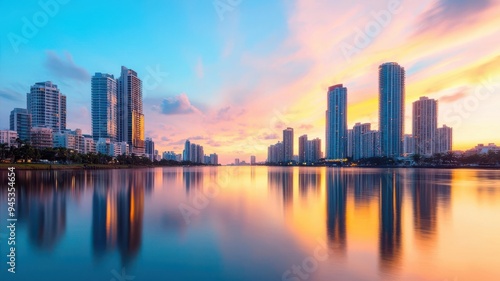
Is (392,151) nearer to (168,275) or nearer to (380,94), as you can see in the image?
(380,94)

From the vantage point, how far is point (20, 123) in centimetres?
15812

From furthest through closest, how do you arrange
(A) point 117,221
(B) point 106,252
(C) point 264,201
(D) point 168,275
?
(C) point 264,201 < (A) point 117,221 < (B) point 106,252 < (D) point 168,275

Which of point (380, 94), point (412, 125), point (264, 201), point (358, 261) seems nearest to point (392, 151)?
point (412, 125)

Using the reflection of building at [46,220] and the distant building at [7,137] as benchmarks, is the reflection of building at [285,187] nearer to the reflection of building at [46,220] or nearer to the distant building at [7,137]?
the reflection of building at [46,220]

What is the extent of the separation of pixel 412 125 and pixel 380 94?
3272cm

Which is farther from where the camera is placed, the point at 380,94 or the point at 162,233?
the point at 380,94

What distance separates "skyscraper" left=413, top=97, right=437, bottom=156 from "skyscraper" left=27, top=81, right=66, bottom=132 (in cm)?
24456

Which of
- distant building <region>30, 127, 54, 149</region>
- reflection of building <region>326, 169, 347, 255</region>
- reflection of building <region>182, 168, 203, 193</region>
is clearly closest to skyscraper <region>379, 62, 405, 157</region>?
reflection of building <region>182, 168, 203, 193</region>

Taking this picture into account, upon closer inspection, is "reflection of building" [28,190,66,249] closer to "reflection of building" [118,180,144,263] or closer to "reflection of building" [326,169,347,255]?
"reflection of building" [118,180,144,263]

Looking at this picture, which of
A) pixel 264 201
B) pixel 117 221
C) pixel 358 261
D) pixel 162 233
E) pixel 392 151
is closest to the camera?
pixel 358 261

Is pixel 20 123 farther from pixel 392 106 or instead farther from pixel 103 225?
pixel 392 106

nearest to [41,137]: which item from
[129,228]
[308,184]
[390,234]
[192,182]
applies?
[192,182]

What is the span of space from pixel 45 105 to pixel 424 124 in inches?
10037

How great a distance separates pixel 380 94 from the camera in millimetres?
194750
